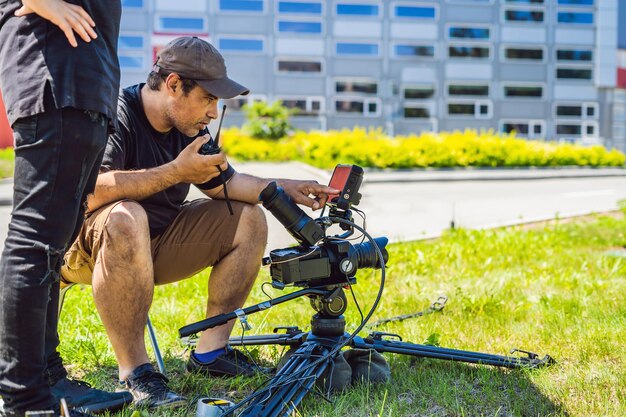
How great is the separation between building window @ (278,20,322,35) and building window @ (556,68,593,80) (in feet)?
40.7

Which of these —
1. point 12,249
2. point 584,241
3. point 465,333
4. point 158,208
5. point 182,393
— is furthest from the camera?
point 584,241

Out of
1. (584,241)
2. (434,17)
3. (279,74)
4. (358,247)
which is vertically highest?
(434,17)

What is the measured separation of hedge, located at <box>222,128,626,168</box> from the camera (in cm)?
2053

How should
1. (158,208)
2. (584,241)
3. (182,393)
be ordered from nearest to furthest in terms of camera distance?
(182,393), (158,208), (584,241)

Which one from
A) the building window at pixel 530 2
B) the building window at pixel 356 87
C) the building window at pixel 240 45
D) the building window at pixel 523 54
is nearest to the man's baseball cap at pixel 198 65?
the building window at pixel 240 45

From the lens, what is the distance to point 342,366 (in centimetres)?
274

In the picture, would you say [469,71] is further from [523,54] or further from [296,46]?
[296,46]

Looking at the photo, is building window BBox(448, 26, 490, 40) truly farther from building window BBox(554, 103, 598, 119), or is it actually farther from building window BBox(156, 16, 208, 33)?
building window BBox(156, 16, 208, 33)

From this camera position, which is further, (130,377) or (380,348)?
(380,348)

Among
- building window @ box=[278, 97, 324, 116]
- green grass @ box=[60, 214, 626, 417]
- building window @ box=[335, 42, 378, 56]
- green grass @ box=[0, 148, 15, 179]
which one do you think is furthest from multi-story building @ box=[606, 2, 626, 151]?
green grass @ box=[60, 214, 626, 417]

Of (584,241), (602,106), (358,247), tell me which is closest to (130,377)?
(358,247)

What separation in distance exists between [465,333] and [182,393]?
1504 mm

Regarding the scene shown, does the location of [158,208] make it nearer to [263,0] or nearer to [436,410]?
[436,410]

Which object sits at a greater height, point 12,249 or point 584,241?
point 12,249
